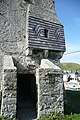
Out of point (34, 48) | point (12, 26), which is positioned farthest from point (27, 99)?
point (12, 26)

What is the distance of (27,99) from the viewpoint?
11047mm

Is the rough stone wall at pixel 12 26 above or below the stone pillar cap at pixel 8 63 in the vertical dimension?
above

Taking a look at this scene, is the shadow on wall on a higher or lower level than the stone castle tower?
lower

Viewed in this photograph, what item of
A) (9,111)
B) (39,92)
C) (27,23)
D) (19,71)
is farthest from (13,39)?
(9,111)

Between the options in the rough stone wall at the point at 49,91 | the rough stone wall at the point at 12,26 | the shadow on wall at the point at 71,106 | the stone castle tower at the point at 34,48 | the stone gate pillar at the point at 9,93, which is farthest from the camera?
the shadow on wall at the point at 71,106

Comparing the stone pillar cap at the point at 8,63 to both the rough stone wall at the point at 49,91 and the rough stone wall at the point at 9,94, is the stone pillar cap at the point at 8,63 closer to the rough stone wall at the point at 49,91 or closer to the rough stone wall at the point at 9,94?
the rough stone wall at the point at 9,94

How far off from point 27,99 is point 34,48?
3643 millimetres

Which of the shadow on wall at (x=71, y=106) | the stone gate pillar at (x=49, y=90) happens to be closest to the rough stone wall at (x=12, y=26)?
the stone gate pillar at (x=49, y=90)

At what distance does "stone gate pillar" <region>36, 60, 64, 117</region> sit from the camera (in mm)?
7785

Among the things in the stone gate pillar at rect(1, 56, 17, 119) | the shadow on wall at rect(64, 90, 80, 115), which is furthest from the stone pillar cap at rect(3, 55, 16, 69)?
the shadow on wall at rect(64, 90, 80, 115)

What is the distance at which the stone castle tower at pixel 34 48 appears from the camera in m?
7.97

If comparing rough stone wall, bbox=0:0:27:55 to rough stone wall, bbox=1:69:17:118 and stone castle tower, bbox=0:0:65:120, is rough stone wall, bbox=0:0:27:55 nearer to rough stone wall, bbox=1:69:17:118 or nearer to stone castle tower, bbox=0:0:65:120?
stone castle tower, bbox=0:0:65:120

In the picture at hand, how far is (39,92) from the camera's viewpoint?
781 cm

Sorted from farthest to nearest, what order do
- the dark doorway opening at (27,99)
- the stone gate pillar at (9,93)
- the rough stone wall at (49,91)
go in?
the dark doorway opening at (27,99) → the rough stone wall at (49,91) → the stone gate pillar at (9,93)
